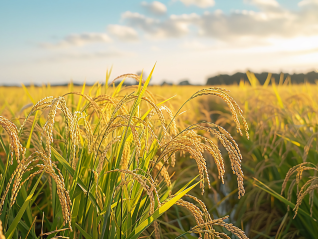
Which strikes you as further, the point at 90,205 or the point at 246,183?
the point at 246,183

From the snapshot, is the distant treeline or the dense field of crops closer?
the dense field of crops

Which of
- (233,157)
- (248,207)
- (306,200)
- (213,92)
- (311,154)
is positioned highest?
(213,92)

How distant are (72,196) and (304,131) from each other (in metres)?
2.59

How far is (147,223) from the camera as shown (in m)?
1.16

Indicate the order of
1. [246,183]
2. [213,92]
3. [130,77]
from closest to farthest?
[213,92] → [130,77] → [246,183]

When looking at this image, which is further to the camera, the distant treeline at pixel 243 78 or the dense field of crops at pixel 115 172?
the distant treeline at pixel 243 78

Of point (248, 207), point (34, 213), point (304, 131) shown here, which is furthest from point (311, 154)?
point (34, 213)

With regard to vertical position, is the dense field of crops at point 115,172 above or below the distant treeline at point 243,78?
below

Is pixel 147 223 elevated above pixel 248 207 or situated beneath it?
elevated above

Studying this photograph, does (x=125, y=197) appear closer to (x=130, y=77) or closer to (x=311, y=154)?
(x=130, y=77)

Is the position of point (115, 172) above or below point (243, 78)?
below

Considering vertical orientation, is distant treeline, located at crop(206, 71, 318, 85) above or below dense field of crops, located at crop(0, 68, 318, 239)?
above

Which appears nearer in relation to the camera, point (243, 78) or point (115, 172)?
point (115, 172)

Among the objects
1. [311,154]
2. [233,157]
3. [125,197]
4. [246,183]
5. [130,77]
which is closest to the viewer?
[233,157]
